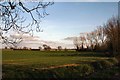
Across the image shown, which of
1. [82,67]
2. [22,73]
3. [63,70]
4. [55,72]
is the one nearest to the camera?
[22,73]

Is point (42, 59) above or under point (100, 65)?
above

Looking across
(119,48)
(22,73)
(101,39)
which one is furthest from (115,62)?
(101,39)

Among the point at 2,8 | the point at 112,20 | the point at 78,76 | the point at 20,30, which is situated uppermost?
the point at 112,20

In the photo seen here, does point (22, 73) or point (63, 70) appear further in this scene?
point (63, 70)

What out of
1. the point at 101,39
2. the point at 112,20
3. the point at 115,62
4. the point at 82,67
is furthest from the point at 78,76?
the point at 101,39

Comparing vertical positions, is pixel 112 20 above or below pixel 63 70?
above

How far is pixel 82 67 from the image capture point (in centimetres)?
3550

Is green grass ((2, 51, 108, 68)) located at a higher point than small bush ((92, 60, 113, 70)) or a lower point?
higher

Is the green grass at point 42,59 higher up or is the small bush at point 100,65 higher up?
the green grass at point 42,59

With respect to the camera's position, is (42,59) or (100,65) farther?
(42,59)

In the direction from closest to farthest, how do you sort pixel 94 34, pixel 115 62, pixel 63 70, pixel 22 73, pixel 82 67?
pixel 22 73, pixel 63 70, pixel 82 67, pixel 115 62, pixel 94 34

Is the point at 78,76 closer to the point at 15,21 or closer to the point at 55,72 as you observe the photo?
the point at 55,72

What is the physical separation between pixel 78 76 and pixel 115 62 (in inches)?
784

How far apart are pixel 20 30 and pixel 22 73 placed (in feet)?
42.1
